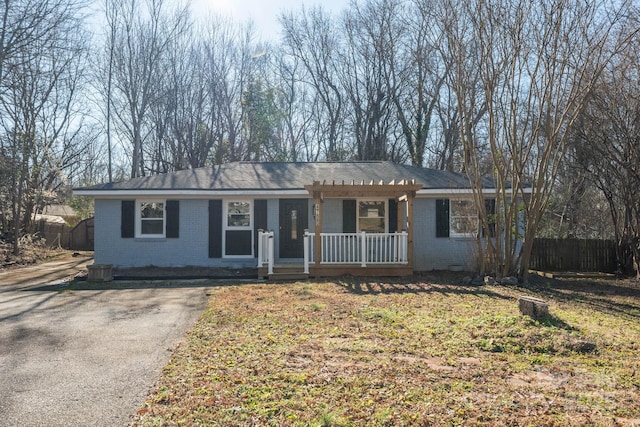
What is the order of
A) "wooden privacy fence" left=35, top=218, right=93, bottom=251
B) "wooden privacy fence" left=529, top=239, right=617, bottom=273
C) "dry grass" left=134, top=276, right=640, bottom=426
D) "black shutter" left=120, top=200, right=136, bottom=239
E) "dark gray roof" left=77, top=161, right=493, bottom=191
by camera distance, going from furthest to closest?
1. "wooden privacy fence" left=35, top=218, right=93, bottom=251
2. "wooden privacy fence" left=529, top=239, right=617, bottom=273
3. "black shutter" left=120, top=200, right=136, bottom=239
4. "dark gray roof" left=77, top=161, right=493, bottom=191
5. "dry grass" left=134, top=276, right=640, bottom=426

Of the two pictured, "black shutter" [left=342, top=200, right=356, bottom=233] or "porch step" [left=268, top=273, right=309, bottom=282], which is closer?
"porch step" [left=268, top=273, right=309, bottom=282]

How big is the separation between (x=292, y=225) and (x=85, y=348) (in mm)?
8186

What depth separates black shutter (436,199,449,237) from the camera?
12.7 metres

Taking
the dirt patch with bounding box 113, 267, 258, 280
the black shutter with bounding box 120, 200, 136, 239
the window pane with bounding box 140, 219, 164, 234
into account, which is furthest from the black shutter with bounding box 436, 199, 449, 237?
the black shutter with bounding box 120, 200, 136, 239

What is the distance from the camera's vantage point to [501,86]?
411 inches

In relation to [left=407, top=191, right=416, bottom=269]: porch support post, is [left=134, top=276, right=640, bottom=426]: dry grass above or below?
below

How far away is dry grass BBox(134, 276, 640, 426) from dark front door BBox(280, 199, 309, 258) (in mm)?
5018

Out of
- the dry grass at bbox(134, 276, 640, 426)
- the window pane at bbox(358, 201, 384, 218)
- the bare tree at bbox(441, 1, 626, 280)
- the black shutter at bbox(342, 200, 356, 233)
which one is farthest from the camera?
the window pane at bbox(358, 201, 384, 218)

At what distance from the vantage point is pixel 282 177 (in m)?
14.0

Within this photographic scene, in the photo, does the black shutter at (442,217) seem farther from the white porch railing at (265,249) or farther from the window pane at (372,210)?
→ the white porch railing at (265,249)

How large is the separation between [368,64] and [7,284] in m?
21.0

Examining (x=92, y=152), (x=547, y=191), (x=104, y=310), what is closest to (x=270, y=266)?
(x=104, y=310)

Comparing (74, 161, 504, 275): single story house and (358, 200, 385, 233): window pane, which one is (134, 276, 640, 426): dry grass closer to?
(74, 161, 504, 275): single story house

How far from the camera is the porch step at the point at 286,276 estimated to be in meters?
11.4
